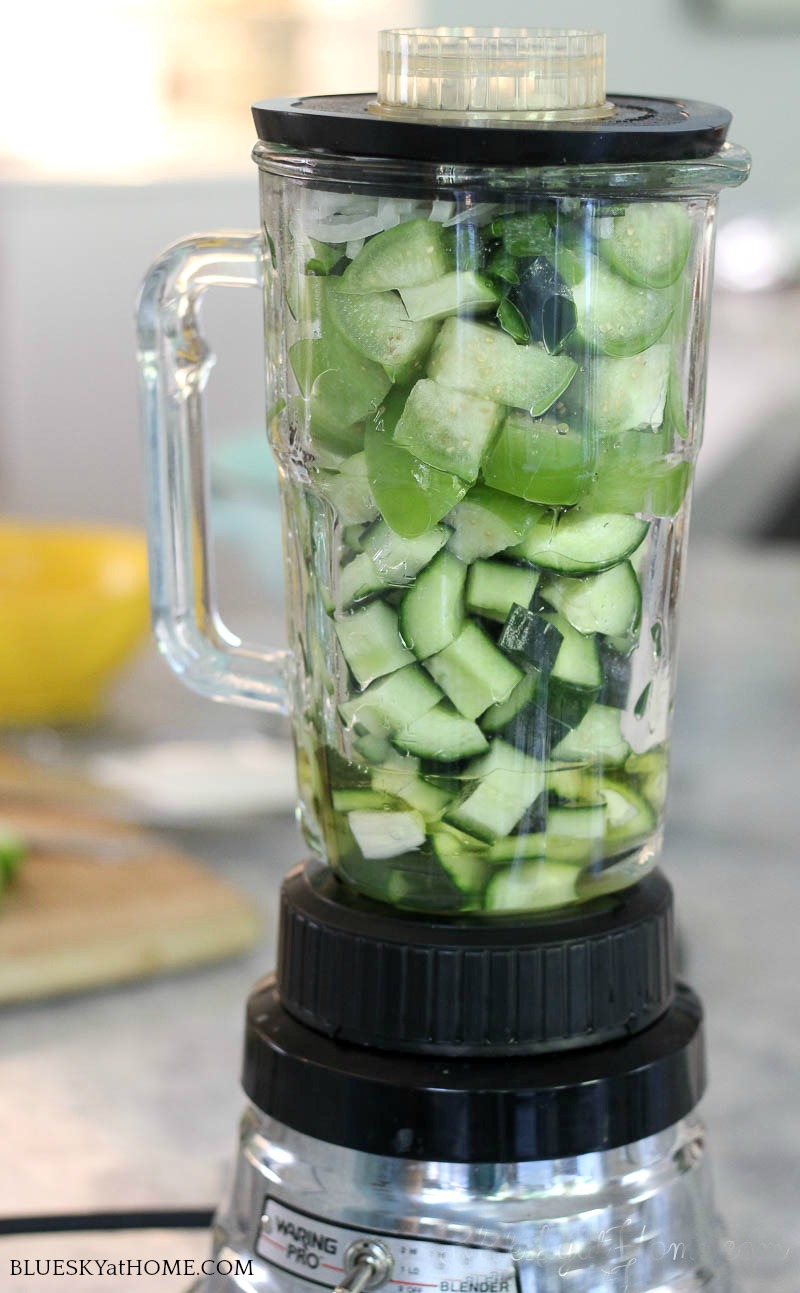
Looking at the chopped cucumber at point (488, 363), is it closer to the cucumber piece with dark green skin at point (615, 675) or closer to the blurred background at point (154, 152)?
the cucumber piece with dark green skin at point (615, 675)

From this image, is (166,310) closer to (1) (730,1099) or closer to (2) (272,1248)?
(2) (272,1248)

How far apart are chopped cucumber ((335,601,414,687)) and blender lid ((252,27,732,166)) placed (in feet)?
0.44

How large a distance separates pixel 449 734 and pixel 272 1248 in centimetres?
18

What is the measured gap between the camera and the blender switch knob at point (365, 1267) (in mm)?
478

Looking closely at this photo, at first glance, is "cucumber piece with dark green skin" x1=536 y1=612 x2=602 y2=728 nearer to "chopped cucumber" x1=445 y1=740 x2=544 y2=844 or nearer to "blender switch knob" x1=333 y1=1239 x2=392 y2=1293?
"chopped cucumber" x1=445 y1=740 x2=544 y2=844

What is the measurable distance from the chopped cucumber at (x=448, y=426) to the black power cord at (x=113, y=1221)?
0.38 m

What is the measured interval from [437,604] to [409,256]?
10 centimetres

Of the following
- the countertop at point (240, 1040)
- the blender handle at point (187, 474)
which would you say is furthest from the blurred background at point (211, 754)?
the blender handle at point (187, 474)

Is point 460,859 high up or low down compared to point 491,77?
down

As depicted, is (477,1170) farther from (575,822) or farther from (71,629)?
(71,629)

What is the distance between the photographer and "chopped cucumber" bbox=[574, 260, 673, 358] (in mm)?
454

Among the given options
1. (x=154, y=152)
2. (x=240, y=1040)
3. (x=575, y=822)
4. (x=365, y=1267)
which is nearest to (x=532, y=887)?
(x=575, y=822)

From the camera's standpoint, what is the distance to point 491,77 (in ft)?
1.50

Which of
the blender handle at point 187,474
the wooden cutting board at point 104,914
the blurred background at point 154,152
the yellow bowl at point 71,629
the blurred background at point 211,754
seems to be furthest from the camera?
the blurred background at point 154,152
